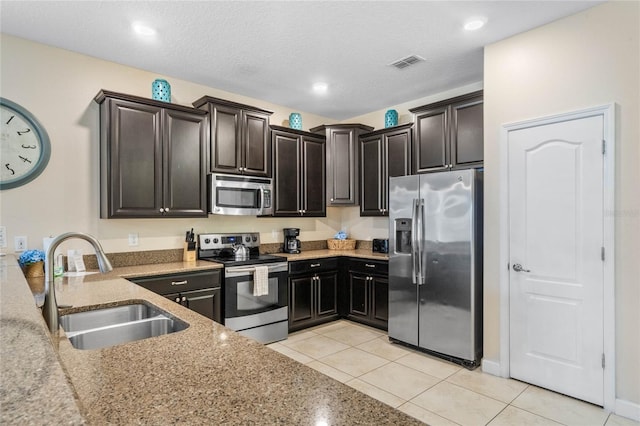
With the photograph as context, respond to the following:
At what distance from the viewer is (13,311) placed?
1144mm

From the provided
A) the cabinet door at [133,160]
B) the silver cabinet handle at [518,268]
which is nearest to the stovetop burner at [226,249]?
the cabinet door at [133,160]

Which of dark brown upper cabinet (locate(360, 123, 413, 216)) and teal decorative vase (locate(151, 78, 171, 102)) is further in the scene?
dark brown upper cabinet (locate(360, 123, 413, 216))

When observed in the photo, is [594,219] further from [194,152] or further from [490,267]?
[194,152]

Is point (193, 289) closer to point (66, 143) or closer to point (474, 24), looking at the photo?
point (66, 143)

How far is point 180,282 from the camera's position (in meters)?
3.13

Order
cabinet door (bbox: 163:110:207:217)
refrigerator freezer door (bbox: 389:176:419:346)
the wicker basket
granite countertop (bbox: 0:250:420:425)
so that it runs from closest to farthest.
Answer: granite countertop (bbox: 0:250:420:425)
cabinet door (bbox: 163:110:207:217)
refrigerator freezer door (bbox: 389:176:419:346)
the wicker basket

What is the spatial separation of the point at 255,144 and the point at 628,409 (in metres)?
3.81

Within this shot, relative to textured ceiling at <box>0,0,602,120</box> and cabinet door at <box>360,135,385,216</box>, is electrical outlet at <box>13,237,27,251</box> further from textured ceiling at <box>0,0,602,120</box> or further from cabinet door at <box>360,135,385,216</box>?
cabinet door at <box>360,135,385,216</box>

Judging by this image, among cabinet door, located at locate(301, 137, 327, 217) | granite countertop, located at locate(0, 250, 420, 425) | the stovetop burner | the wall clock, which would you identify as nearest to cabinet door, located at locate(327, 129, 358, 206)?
cabinet door, located at locate(301, 137, 327, 217)

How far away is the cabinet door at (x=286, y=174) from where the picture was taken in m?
4.23

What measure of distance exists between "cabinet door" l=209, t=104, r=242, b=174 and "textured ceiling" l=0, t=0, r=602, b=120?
38 centimetres

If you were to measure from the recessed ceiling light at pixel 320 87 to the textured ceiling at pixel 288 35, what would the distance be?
0.08 metres

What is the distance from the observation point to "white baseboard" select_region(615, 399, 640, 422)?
91.6 inches

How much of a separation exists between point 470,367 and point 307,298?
183 centimetres
